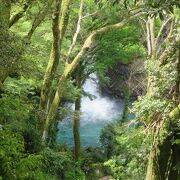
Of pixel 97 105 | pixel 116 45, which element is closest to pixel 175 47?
pixel 116 45

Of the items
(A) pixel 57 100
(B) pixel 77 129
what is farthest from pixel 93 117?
(A) pixel 57 100

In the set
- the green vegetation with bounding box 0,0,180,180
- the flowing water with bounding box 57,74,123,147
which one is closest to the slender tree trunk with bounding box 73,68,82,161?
the green vegetation with bounding box 0,0,180,180

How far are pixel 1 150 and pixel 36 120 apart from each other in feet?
17.6

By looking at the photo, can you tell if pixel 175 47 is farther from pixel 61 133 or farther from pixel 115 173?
pixel 61 133

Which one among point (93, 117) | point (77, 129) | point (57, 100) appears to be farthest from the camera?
point (93, 117)

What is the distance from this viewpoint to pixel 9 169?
5688 mm

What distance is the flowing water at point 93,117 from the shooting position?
72.3 ft

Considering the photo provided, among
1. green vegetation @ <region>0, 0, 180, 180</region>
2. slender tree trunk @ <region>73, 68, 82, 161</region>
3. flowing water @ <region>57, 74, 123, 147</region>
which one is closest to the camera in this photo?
green vegetation @ <region>0, 0, 180, 180</region>

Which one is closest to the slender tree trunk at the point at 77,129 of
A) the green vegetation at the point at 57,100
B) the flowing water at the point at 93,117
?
the green vegetation at the point at 57,100

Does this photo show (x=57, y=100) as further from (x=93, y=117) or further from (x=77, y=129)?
(x=93, y=117)

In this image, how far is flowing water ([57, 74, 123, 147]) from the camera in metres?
22.0

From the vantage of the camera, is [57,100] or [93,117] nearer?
[57,100]

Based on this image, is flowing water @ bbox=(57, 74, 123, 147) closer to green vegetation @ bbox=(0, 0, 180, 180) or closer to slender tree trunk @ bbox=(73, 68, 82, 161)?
slender tree trunk @ bbox=(73, 68, 82, 161)

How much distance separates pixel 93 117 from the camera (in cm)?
2688
